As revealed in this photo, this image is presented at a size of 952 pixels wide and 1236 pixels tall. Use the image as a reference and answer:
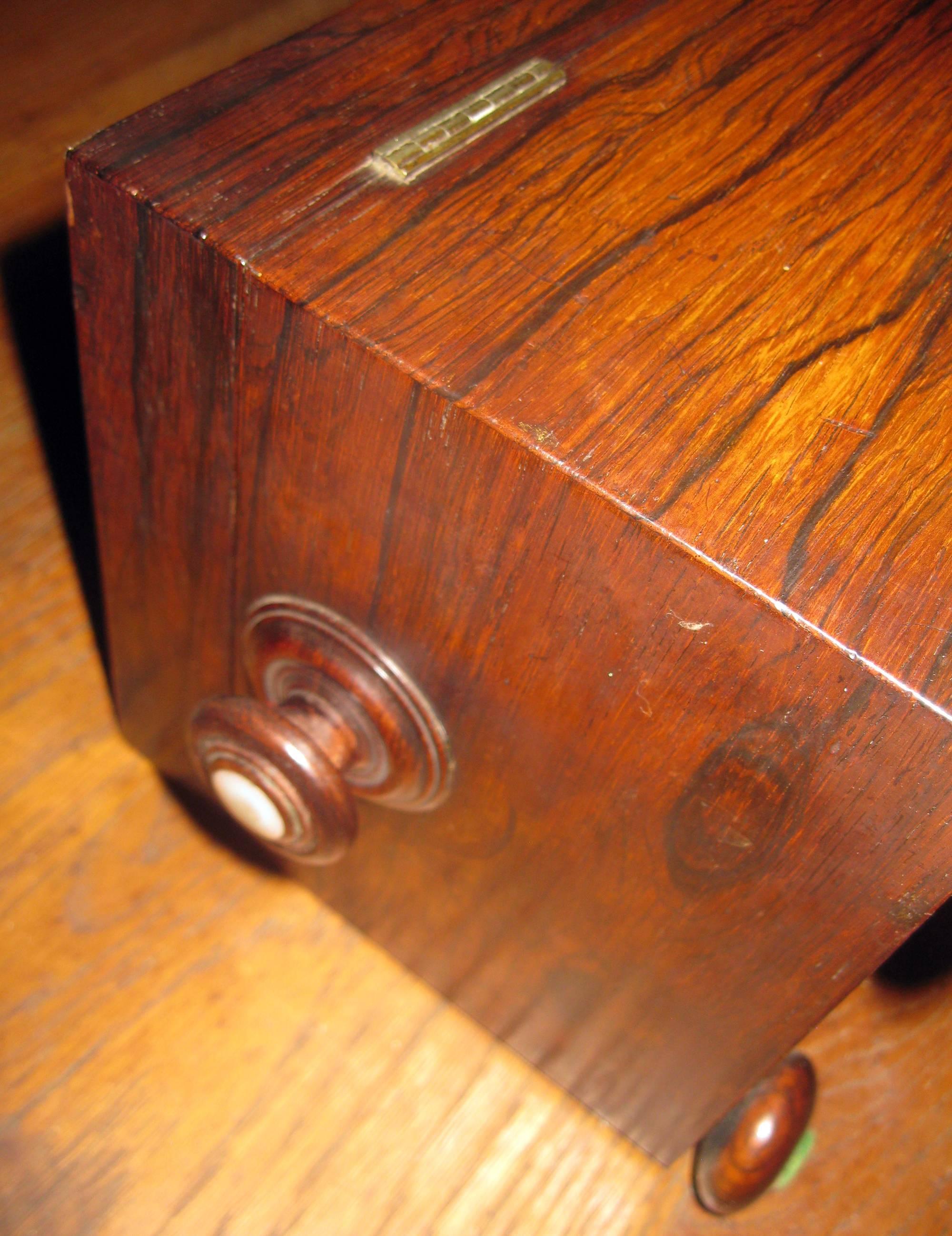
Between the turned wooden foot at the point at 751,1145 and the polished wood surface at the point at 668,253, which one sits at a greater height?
the polished wood surface at the point at 668,253

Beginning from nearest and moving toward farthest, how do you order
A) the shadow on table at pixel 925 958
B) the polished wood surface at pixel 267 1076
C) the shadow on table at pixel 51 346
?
the polished wood surface at pixel 267 1076 < the shadow on table at pixel 925 958 < the shadow on table at pixel 51 346

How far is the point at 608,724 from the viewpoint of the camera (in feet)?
1.59

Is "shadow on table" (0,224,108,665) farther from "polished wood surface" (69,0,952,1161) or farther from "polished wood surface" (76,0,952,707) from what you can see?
"polished wood surface" (76,0,952,707)

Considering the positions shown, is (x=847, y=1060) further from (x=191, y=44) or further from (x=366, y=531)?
(x=191, y=44)

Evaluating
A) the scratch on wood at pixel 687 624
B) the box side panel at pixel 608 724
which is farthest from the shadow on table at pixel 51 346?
the scratch on wood at pixel 687 624

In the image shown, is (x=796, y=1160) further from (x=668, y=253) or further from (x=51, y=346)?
(x=51, y=346)

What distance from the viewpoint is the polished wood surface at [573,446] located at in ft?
1.46

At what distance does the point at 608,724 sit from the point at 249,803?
19 cm

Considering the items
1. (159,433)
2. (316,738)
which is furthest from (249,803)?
(159,433)

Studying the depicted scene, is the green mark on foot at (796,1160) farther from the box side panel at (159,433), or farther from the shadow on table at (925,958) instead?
the box side panel at (159,433)

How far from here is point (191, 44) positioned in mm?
1088

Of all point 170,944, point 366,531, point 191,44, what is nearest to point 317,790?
point 366,531

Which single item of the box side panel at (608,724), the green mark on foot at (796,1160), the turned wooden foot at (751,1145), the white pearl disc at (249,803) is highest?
the box side panel at (608,724)

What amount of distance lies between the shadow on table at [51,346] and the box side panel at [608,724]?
36 centimetres
